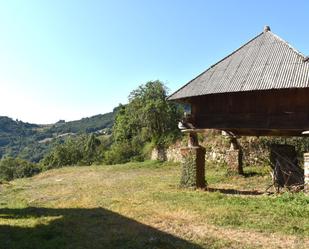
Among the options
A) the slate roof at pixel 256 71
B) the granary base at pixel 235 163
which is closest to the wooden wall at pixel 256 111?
the slate roof at pixel 256 71

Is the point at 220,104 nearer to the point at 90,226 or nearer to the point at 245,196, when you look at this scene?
the point at 245,196

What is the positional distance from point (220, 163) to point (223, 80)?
416 inches

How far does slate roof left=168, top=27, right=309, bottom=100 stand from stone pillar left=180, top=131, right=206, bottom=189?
2055mm

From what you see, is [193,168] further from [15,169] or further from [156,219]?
[15,169]

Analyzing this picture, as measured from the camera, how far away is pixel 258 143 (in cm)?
2439

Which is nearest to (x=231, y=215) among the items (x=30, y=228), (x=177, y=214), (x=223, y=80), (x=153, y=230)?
(x=177, y=214)

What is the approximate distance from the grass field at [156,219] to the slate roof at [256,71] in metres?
3.55

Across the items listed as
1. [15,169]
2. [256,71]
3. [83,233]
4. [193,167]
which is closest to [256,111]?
[256,71]

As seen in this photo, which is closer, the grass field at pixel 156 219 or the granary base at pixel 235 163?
the grass field at pixel 156 219

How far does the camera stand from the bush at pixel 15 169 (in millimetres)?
83000

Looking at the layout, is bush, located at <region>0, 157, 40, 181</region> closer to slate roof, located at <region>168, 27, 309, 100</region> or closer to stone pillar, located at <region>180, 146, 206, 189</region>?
stone pillar, located at <region>180, 146, 206, 189</region>

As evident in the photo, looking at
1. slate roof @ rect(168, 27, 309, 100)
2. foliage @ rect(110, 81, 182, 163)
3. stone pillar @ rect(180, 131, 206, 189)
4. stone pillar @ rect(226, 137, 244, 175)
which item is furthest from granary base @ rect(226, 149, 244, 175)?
foliage @ rect(110, 81, 182, 163)

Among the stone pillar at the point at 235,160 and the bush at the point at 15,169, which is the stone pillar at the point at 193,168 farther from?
the bush at the point at 15,169

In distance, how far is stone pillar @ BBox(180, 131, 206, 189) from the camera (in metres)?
16.8
